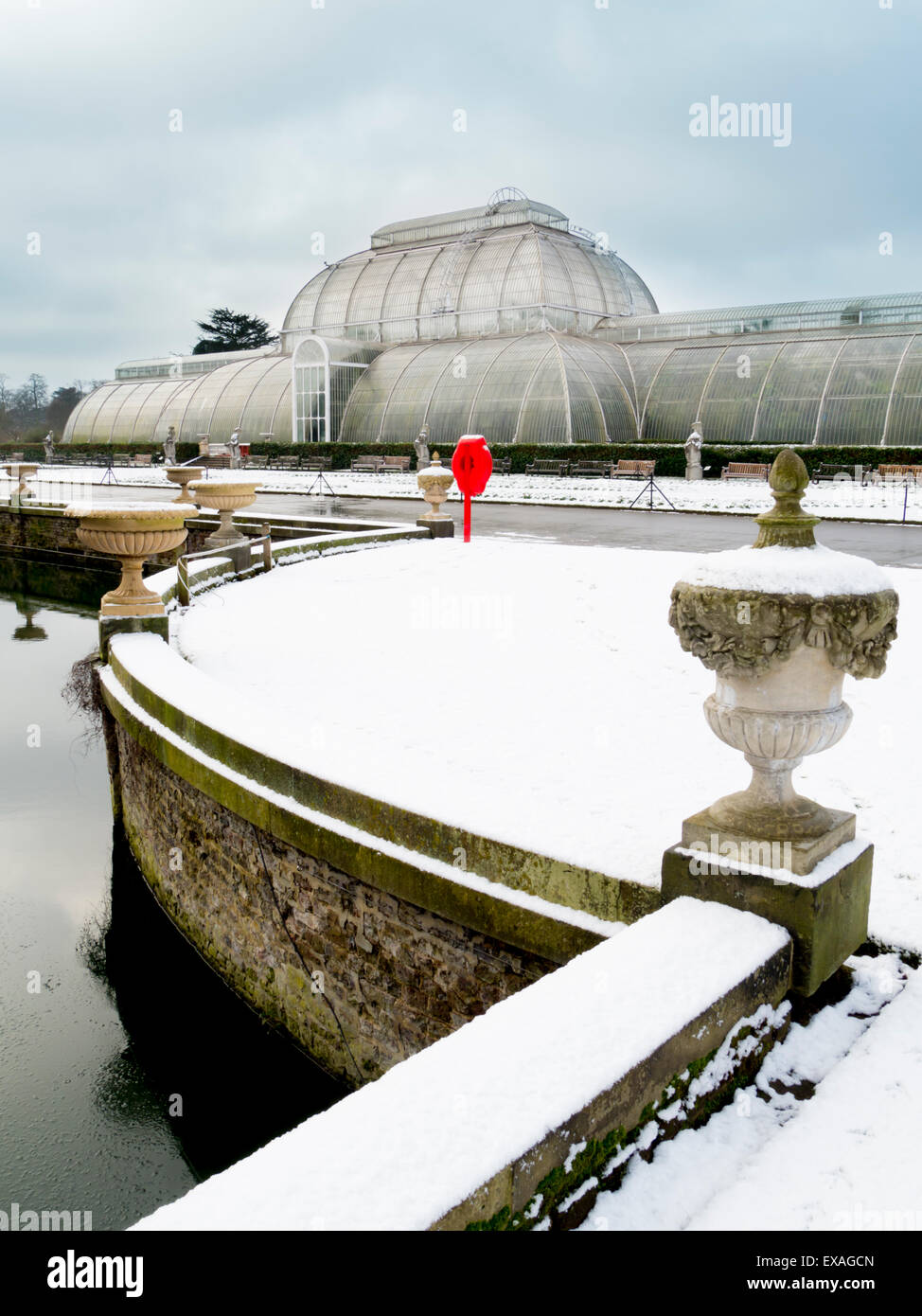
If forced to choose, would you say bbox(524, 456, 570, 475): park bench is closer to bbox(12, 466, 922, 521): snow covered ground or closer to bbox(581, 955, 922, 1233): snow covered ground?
bbox(12, 466, 922, 521): snow covered ground

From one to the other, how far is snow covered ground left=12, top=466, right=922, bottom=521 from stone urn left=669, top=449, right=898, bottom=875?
58.0 ft

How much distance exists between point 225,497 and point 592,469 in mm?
17693

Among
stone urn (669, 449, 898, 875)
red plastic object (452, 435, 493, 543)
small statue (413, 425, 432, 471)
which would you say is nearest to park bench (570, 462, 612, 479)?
small statue (413, 425, 432, 471)

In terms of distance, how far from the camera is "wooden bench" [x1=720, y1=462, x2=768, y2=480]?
2894 cm

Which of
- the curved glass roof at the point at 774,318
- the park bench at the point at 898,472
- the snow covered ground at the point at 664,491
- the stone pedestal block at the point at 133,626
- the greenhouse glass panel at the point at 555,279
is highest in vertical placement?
the greenhouse glass panel at the point at 555,279

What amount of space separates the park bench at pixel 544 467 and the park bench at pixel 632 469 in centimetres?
194

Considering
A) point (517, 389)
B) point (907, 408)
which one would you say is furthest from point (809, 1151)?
point (517, 389)

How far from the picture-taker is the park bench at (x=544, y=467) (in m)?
32.7

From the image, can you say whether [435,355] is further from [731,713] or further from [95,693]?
[731,713]

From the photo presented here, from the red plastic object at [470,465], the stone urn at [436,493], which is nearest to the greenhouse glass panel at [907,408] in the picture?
the stone urn at [436,493]

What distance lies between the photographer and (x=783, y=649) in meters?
3.20

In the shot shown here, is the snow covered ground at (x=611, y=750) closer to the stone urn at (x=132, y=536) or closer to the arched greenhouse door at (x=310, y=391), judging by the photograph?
the stone urn at (x=132, y=536)

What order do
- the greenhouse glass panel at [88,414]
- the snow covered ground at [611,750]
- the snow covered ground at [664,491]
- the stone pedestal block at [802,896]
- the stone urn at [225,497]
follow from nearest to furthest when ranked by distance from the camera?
the snow covered ground at [611,750] < the stone pedestal block at [802,896] < the stone urn at [225,497] < the snow covered ground at [664,491] < the greenhouse glass panel at [88,414]
